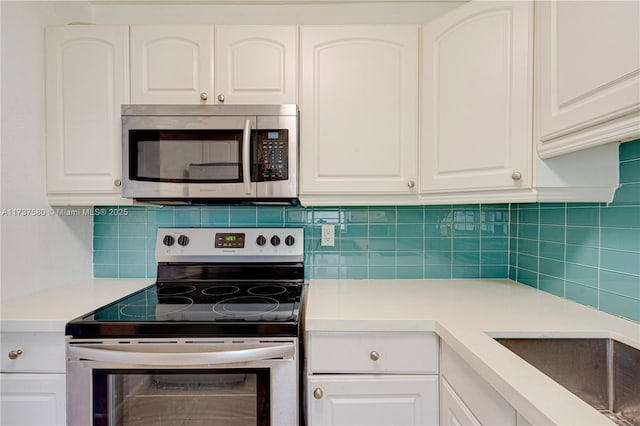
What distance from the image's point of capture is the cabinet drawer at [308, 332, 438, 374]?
1.14 m

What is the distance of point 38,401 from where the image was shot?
115cm

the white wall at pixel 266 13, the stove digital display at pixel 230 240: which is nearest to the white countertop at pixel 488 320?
the stove digital display at pixel 230 240

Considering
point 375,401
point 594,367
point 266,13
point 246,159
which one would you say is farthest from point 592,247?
point 266,13

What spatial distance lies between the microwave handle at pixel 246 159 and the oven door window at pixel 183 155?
5 cm

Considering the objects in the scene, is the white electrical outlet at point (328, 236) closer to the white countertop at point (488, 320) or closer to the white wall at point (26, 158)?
the white countertop at point (488, 320)

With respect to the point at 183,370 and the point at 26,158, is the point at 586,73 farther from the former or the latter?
the point at 26,158

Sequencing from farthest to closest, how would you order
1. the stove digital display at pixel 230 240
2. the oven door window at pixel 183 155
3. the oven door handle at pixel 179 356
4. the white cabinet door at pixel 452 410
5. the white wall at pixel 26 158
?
the stove digital display at pixel 230 240
the oven door window at pixel 183 155
the white wall at pixel 26 158
the oven door handle at pixel 179 356
the white cabinet door at pixel 452 410

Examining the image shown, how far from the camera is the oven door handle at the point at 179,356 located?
1.08 m

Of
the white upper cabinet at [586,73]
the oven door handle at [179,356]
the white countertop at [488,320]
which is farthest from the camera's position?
the oven door handle at [179,356]

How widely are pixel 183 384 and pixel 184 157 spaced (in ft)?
2.94

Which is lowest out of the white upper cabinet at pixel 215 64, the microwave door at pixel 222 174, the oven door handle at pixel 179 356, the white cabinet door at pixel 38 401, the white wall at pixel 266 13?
the white cabinet door at pixel 38 401

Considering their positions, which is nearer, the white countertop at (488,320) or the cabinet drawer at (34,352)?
the white countertop at (488,320)

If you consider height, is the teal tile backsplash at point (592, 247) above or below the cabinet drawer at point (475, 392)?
above

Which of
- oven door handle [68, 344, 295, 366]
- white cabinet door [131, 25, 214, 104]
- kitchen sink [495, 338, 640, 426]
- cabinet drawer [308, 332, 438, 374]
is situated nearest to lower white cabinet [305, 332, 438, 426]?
cabinet drawer [308, 332, 438, 374]
